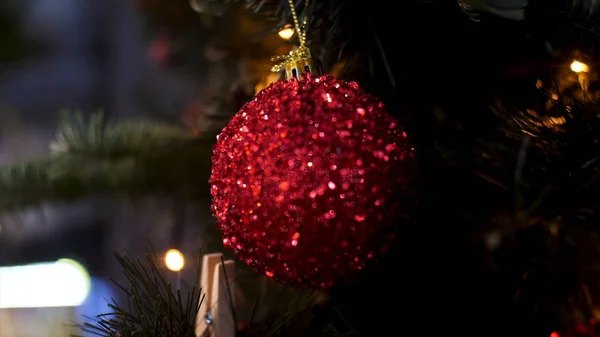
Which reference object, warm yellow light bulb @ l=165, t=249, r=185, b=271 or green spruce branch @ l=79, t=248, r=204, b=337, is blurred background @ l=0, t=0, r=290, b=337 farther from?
green spruce branch @ l=79, t=248, r=204, b=337

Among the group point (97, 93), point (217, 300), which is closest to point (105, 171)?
point (217, 300)

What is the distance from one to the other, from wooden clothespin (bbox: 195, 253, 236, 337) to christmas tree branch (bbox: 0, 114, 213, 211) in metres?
0.20

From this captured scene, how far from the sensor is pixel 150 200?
0.59 meters

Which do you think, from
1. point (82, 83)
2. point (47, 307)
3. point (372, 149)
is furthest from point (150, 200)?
point (82, 83)

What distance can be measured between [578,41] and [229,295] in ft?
0.80

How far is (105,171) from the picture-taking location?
54 centimetres

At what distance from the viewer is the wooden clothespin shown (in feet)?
1.04

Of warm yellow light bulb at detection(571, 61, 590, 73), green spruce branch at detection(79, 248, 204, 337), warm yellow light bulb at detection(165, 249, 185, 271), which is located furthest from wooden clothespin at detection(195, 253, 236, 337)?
warm yellow light bulb at detection(571, 61, 590, 73)

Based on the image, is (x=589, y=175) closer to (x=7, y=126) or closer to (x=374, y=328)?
(x=374, y=328)

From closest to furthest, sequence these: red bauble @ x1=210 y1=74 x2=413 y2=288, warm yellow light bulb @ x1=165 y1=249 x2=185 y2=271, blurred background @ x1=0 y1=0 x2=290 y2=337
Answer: red bauble @ x1=210 y1=74 x2=413 y2=288, warm yellow light bulb @ x1=165 y1=249 x2=185 y2=271, blurred background @ x1=0 y1=0 x2=290 y2=337

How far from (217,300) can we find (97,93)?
809 millimetres

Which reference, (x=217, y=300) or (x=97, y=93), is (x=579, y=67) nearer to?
(x=217, y=300)

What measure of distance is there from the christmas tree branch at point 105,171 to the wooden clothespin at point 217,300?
200 mm

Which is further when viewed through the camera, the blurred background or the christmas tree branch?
the blurred background
